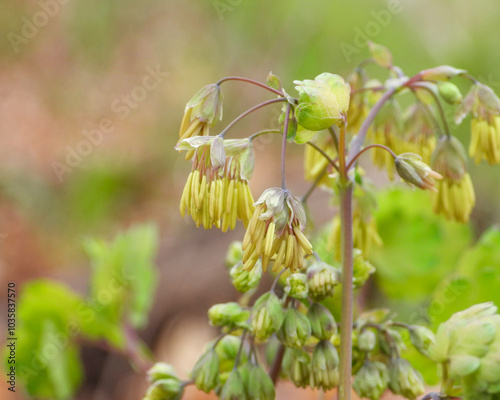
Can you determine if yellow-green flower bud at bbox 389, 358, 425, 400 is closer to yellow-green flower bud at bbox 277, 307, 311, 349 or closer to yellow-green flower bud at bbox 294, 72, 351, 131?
yellow-green flower bud at bbox 277, 307, 311, 349

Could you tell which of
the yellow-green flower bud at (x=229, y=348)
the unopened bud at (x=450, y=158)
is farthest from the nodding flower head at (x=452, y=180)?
the yellow-green flower bud at (x=229, y=348)

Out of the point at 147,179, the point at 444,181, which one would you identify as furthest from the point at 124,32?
the point at 444,181

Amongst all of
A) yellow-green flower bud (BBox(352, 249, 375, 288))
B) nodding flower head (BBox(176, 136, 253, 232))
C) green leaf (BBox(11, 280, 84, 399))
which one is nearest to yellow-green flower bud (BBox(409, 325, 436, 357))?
yellow-green flower bud (BBox(352, 249, 375, 288))

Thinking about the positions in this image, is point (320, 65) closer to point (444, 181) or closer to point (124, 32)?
point (124, 32)

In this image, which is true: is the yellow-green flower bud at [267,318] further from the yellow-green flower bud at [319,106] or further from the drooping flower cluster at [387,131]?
the drooping flower cluster at [387,131]

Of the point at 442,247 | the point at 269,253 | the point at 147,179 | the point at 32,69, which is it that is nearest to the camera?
the point at 269,253

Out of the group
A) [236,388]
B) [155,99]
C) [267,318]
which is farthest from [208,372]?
[155,99]
